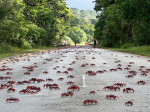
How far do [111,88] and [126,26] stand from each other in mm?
40282

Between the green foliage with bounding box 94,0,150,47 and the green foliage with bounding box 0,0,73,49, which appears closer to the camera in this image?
the green foliage with bounding box 94,0,150,47

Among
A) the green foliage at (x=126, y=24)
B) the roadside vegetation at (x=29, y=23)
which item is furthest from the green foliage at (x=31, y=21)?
the green foliage at (x=126, y=24)

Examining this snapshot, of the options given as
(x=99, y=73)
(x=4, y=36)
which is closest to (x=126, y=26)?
(x=4, y=36)

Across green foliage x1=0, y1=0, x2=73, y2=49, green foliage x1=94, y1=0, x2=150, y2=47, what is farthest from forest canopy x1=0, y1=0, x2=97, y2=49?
green foliage x1=94, y1=0, x2=150, y2=47

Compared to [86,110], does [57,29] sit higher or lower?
higher

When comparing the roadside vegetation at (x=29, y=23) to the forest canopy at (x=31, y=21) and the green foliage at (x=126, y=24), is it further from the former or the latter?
the green foliage at (x=126, y=24)

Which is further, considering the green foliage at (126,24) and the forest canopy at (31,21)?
the forest canopy at (31,21)

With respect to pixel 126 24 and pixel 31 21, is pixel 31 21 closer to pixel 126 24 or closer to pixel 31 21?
pixel 31 21

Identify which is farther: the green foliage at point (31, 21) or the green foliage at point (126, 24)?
the green foliage at point (31, 21)

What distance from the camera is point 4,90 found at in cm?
833

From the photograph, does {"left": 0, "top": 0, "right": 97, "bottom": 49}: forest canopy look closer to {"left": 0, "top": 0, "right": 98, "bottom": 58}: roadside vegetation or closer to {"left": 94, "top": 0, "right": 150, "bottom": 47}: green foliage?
{"left": 0, "top": 0, "right": 98, "bottom": 58}: roadside vegetation

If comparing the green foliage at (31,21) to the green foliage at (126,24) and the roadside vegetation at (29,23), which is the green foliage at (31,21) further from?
the green foliage at (126,24)

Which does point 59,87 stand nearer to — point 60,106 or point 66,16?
point 60,106

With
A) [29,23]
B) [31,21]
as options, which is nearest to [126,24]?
[29,23]
